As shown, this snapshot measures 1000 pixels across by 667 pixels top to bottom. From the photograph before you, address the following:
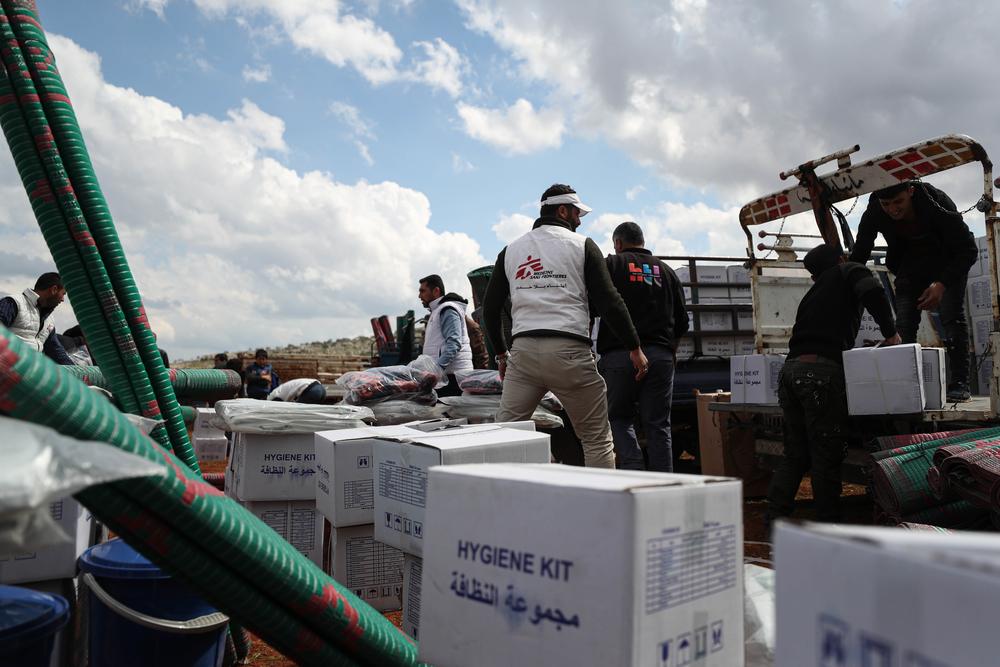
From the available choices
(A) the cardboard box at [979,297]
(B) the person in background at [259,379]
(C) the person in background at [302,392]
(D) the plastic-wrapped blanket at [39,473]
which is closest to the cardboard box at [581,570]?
(D) the plastic-wrapped blanket at [39,473]

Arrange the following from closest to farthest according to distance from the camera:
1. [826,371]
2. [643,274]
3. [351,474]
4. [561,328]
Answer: [351,474] < [561,328] < [826,371] < [643,274]

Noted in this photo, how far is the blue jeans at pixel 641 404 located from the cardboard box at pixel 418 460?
78.7 inches

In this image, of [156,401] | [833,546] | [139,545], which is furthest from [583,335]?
[833,546]

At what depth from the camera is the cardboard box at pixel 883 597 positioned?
716 millimetres

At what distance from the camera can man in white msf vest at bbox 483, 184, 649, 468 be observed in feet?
12.2

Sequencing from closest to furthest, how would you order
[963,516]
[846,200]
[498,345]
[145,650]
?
[145,650]
[963,516]
[498,345]
[846,200]

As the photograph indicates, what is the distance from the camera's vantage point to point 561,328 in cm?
372

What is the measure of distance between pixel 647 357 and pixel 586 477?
3179mm

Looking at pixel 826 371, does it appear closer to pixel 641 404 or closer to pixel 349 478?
pixel 641 404

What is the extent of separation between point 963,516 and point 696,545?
2385 millimetres

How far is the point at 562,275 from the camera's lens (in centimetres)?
378

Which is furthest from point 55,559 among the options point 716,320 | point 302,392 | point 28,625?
point 716,320

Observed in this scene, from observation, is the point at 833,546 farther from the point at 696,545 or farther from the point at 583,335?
the point at 583,335

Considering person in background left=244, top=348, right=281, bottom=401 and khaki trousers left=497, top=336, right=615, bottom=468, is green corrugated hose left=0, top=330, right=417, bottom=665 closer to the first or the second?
khaki trousers left=497, top=336, right=615, bottom=468
